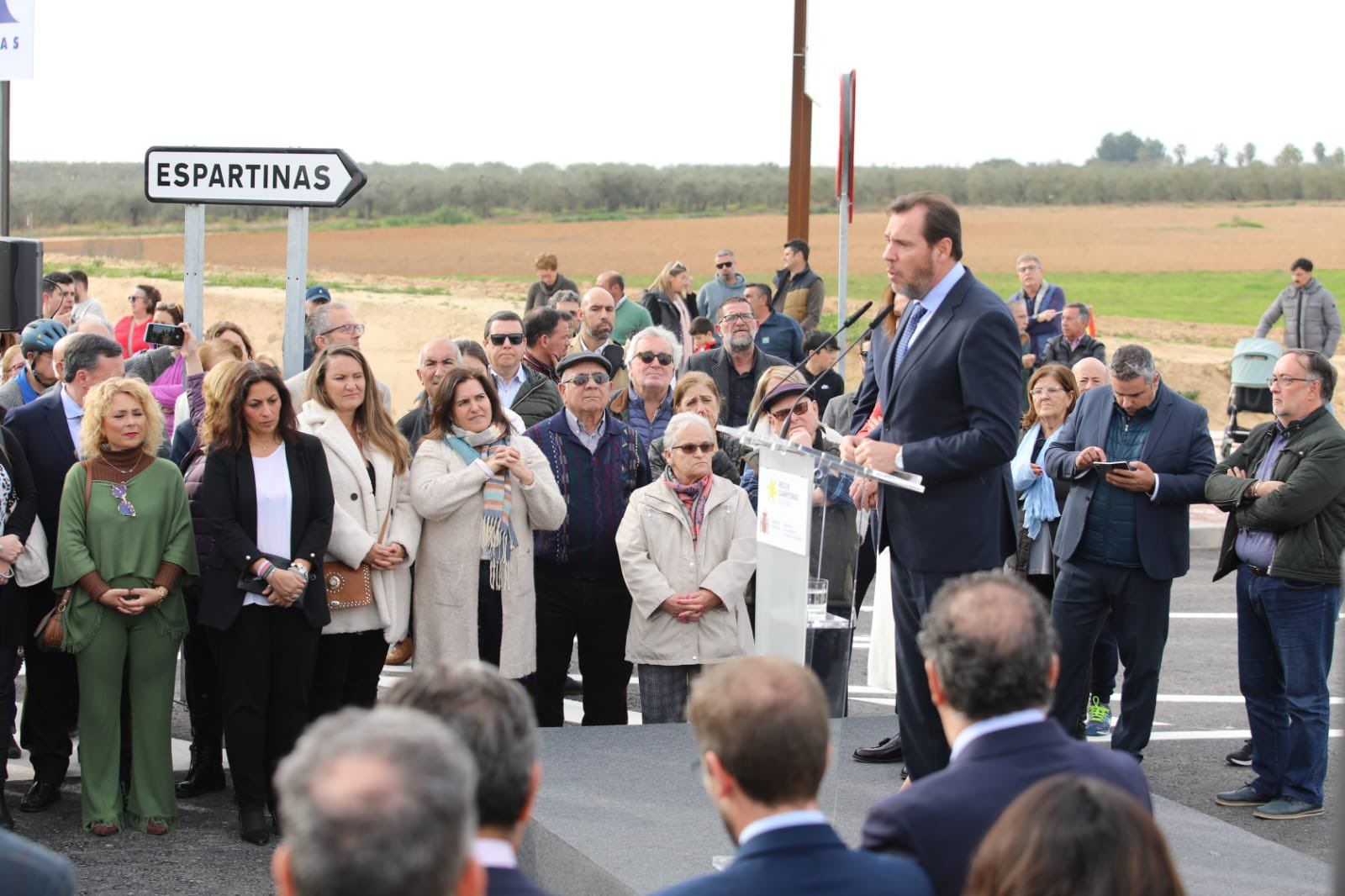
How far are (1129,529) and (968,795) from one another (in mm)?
4202

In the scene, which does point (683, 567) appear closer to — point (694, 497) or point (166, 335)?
point (694, 497)

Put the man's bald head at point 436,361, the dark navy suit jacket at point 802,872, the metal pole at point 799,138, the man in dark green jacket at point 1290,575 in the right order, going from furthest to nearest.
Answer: the metal pole at point 799,138
the man's bald head at point 436,361
the man in dark green jacket at point 1290,575
the dark navy suit jacket at point 802,872

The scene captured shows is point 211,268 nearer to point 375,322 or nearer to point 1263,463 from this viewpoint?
point 375,322

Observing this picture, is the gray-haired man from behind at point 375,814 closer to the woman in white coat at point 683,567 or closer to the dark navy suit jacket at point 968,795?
the dark navy suit jacket at point 968,795

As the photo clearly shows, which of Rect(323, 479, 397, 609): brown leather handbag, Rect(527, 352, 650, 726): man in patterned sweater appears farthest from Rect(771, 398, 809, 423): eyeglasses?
Rect(323, 479, 397, 609): brown leather handbag

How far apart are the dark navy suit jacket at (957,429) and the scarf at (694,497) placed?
2122 millimetres

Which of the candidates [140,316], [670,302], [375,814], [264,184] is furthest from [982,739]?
[140,316]

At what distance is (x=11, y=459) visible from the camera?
20.9 ft

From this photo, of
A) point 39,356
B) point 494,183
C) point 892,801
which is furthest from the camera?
point 494,183

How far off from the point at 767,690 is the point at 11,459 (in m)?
4.69

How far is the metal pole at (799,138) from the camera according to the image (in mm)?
17906

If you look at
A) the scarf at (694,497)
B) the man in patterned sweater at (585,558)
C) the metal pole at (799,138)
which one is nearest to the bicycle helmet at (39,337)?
the man in patterned sweater at (585,558)

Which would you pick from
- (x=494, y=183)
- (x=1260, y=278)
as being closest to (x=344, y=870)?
(x=1260, y=278)

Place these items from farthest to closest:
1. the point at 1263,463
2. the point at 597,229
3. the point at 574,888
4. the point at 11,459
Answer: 1. the point at 597,229
2. the point at 1263,463
3. the point at 11,459
4. the point at 574,888
